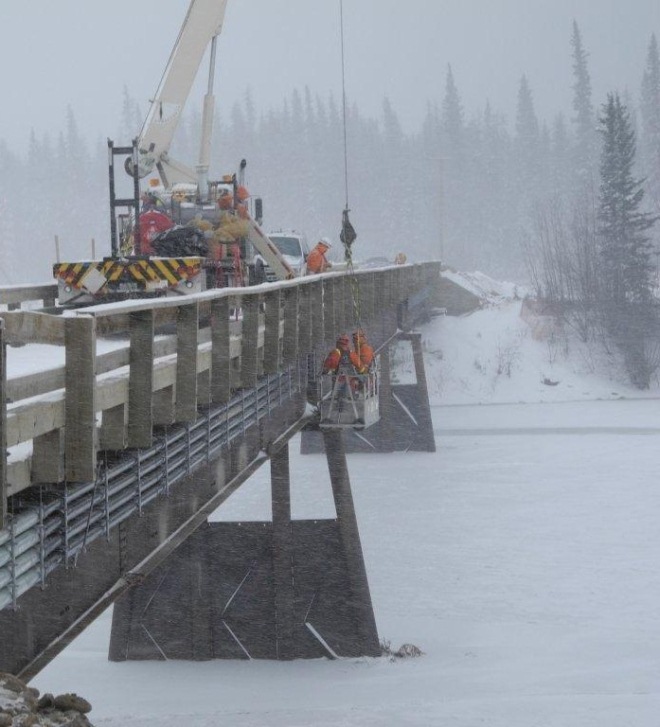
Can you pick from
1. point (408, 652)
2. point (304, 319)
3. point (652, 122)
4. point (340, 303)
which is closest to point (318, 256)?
point (340, 303)

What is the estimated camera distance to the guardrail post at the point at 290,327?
15188 mm

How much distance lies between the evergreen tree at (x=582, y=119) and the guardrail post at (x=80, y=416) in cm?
9616

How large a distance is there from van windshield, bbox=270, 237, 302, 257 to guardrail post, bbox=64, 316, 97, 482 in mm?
22893

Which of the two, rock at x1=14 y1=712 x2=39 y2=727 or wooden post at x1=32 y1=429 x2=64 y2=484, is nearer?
rock at x1=14 y1=712 x2=39 y2=727

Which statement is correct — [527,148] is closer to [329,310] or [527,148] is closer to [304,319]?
[329,310]

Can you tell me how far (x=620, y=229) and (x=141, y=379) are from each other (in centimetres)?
5389

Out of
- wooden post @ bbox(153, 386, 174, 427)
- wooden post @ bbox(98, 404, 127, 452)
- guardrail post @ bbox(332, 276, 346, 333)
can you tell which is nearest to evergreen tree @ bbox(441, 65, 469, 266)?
guardrail post @ bbox(332, 276, 346, 333)

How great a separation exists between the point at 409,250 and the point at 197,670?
348ft

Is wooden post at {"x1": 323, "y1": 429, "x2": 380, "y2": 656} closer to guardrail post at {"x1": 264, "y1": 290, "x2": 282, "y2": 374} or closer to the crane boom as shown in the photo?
guardrail post at {"x1": 264, "y1": 290, "x2": 282, "y2": 374}

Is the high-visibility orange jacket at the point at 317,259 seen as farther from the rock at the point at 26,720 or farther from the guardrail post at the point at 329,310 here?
the rock at the point at 26,720

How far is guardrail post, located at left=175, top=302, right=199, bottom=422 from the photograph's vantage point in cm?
960

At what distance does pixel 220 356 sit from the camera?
11.2 meters

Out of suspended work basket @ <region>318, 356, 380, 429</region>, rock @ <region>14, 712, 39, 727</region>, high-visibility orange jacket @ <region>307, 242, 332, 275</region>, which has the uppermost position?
high-visibility orange jacket @ <region>307, 242, 332, 275</region>

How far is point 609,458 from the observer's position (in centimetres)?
3450
